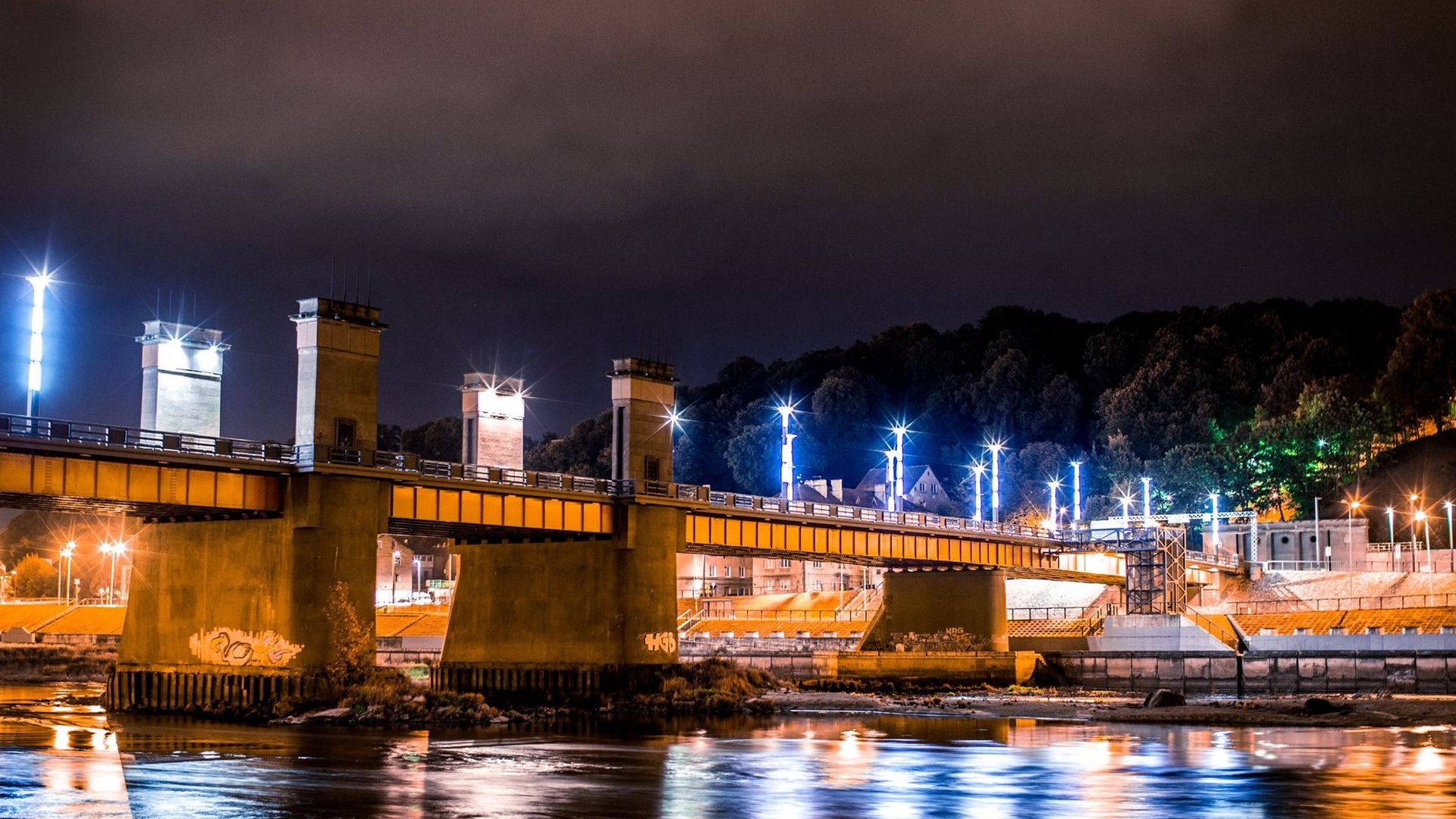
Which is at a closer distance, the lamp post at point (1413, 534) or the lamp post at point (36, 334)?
the lamp post at point (36, 334)

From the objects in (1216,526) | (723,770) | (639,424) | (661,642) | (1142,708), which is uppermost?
(639,424)

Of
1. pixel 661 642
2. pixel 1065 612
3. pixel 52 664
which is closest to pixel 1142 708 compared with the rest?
pixel 661 642

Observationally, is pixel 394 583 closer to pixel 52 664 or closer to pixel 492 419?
pixel 52 664

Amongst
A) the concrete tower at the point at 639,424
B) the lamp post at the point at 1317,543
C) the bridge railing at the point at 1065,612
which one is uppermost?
the concrete tower at the point at 639,424

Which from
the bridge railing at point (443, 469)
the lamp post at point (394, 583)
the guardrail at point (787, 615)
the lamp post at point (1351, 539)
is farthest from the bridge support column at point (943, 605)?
the lamp post at point (394, 583)

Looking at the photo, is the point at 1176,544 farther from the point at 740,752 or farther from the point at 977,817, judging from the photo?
the point at 977,817

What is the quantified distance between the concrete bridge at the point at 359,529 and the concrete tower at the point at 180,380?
16 cm

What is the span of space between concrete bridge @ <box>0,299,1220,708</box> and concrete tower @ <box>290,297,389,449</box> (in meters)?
0.09

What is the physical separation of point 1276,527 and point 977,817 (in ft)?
428

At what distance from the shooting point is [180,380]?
224 ft

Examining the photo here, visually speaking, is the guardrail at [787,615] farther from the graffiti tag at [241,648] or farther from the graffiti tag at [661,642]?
the graffiti tag at [241,648]

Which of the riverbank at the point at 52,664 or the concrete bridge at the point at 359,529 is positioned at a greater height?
the concrete bridge at the point at 359,529

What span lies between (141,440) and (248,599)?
27.0 feet

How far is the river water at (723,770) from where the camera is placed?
33.2m
